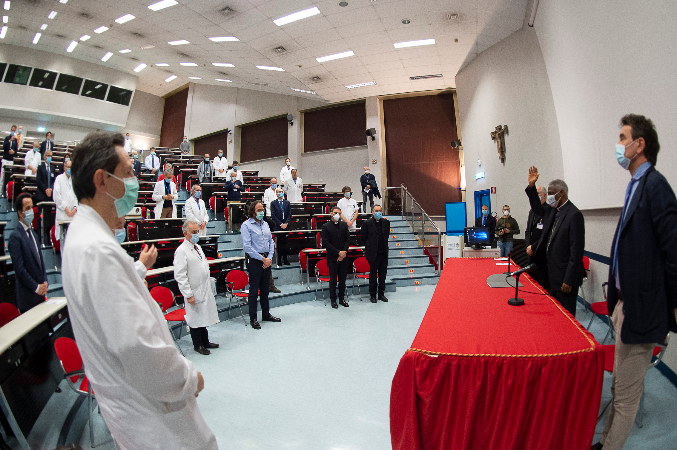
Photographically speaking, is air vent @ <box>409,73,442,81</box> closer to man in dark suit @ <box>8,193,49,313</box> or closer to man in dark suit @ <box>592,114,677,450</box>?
man in dark suit @ <box>592,114,677,450</box>

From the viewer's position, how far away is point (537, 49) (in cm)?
712

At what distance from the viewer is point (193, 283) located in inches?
168

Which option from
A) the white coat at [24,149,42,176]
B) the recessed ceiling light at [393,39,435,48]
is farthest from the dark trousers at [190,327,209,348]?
the recessed ceiling light at [393,39,435,48]

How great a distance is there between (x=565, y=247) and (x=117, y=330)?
135 inches

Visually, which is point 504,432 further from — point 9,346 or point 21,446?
point 9,346

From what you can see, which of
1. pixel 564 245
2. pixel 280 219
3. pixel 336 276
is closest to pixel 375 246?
pixel 336 276

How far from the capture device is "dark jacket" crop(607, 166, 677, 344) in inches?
66.1

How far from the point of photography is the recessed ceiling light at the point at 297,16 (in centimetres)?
799

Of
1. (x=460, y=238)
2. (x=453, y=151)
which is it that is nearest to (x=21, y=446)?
(x=460, y=238)

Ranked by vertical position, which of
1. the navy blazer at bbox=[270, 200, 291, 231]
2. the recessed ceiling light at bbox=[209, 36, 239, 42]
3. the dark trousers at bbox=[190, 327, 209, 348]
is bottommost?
the dark trousers at bbox=[190, 327, 209, 348]

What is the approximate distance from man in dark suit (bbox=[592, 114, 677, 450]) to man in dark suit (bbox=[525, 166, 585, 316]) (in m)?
1.18

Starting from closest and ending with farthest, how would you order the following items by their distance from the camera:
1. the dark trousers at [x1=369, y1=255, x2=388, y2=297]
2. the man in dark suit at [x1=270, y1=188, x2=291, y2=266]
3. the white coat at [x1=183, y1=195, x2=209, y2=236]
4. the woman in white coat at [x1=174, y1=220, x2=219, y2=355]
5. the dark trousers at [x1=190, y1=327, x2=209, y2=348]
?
the woman in white coat at [x1=174, y1=220, x2=219, y2=355], the dark trousers at [x1=190, y1=327, x2=209, y2=348], the dark trousers at [x1=369, y1=255, x2=388, y2=297], the white coat at [x1=183, y1=195, x2=209, y2=236], the man in dark suit at [x1=270, y1=188, x2=291, y2=266]

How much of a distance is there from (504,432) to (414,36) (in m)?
9.25

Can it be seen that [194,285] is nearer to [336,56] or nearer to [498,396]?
[498,396]
